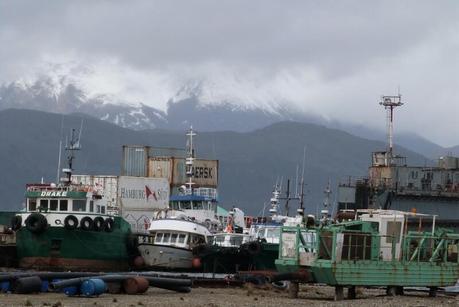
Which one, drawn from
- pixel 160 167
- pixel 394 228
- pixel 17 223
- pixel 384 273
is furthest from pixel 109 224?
pixel 160 167

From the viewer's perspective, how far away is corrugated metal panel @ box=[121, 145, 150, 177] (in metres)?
88.3

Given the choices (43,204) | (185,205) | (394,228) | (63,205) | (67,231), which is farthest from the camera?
(185,205)

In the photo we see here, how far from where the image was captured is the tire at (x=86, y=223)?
169ft

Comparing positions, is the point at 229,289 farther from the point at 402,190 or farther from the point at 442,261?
the point at 402,190

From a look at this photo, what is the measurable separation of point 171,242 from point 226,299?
2211 centimetres

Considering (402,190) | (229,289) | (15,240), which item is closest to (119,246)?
(15,240)

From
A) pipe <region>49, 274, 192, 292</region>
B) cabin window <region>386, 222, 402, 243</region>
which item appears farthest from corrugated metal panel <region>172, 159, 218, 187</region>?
cabin window <region>386, 222, 402, 243</region>

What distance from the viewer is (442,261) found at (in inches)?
1460

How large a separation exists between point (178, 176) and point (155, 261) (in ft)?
110

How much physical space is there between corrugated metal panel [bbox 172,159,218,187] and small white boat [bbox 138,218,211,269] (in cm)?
2912

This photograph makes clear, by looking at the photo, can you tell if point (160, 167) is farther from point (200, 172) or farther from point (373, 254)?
point (373, 254)

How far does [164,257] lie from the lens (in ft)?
174

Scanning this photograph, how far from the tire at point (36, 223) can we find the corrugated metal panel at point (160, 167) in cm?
3488

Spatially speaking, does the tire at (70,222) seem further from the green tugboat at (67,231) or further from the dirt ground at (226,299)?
the dirt ground at (226,299)
